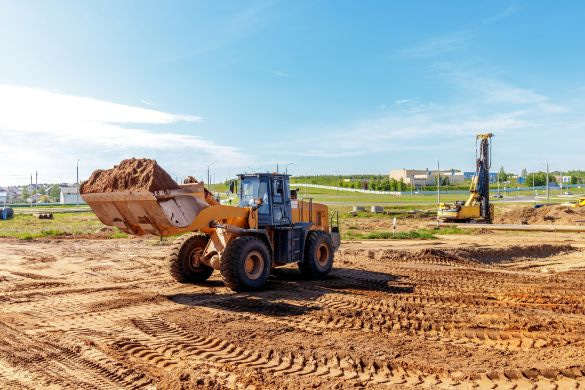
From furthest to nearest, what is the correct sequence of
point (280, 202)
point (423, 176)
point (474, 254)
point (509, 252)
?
point (423, 176), point (509, 252), point (474, 254), point (280, 202)

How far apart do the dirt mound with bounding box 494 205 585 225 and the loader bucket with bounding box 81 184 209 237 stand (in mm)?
26870

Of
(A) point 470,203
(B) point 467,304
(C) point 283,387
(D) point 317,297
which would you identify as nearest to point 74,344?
(C) point 283,387

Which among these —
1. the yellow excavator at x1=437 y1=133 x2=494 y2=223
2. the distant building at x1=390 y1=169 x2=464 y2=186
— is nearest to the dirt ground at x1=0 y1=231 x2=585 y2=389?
the yellow excavator at x1=437 y1=133 x2=494 y2=223

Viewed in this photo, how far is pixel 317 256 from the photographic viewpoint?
13.8 m

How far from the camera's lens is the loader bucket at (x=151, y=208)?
1007 centimetres

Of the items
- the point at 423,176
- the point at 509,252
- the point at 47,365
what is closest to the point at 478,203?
the point at 509,252

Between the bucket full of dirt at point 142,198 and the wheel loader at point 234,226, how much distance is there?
0.07 ft

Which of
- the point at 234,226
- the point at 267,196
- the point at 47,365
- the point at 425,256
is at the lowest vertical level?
the point at 425,256

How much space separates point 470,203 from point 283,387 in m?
26.2

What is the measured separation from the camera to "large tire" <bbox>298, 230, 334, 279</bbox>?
13.6 metres

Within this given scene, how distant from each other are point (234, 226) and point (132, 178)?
8.32 feet

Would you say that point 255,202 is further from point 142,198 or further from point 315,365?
point 315,365

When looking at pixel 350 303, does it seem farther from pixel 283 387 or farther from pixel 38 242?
pixel 38 242

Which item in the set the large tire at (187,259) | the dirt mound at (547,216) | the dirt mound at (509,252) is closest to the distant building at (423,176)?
the dirt mound at (547,216)
